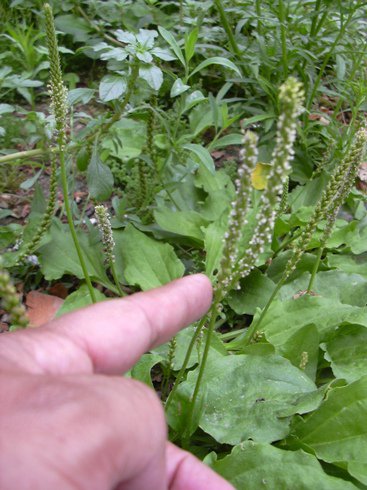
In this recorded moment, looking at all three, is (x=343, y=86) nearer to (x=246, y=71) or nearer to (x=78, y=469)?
(x=246, y=71)

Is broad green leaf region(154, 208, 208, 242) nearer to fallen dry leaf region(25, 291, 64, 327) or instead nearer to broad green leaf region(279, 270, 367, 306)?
broad green leaf region(279, 270, 367, 306)

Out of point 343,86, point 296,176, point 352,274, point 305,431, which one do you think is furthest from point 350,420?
point 343,86

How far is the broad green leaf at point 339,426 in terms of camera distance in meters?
2.05

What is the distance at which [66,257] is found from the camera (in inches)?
116

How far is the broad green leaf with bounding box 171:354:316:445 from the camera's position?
211cm

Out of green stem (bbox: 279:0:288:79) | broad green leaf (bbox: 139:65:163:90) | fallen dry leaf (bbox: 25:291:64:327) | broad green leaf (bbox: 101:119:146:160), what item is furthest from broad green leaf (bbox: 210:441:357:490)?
green stem (bbox: 279:0:288:79)

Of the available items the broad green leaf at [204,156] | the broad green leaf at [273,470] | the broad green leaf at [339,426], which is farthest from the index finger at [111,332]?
the broad green leaf at [204,156]

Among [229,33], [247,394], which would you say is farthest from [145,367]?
[229,33]

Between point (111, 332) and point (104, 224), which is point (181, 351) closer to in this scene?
point (104, 224)

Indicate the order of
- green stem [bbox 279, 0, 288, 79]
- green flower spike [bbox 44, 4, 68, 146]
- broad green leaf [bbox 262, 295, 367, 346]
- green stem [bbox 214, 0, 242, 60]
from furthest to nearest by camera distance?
1. green stem [bbox 214, 0, 242, 60]
2. green stem [bbox 279, 0, 288, 79]
3. broad green leaf [bbox 262, 295, 367, 346]
4. green flower spike [bbox 44, 4, 68, 146]

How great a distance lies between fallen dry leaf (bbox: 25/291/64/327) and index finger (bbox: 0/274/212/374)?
1.46m

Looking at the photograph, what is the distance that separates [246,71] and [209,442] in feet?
8.61

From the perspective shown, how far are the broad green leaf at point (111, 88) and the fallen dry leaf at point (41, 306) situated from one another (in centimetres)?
117

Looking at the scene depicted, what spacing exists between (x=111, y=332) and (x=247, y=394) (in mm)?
1046
